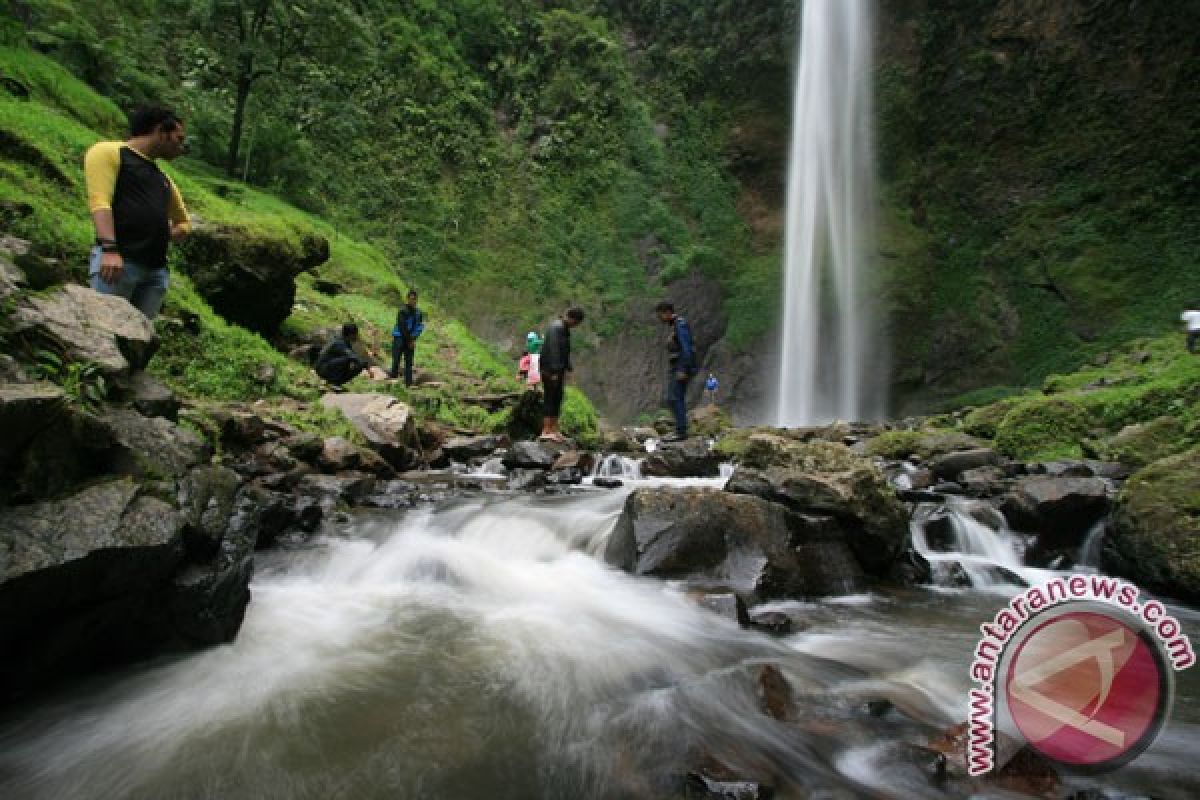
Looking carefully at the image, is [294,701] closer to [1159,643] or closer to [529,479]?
[1159,643]

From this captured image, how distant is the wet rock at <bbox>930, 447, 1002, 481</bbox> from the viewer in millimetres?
8523

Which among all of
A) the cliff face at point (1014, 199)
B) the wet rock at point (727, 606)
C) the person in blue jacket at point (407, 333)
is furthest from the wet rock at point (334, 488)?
the cliff face at point (1014, 199)

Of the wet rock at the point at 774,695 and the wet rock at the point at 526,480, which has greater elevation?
the wet rock at the point at 526,480

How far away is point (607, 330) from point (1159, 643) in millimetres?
28589

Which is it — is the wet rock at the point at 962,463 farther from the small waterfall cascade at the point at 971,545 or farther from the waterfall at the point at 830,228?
the waterfall at the point at 830,228

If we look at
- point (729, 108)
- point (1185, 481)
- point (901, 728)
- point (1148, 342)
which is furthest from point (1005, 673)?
point (729, 108)

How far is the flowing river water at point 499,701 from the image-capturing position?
7.09 feet

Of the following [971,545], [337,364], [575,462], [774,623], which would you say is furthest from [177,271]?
[971,545]

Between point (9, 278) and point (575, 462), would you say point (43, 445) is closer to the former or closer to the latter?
point (9, 278)

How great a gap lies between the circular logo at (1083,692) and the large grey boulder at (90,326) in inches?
178

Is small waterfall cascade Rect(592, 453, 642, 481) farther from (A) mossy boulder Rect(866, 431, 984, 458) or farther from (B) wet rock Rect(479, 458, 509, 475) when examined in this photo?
(A) mossy boulder Rect(866, 431, 984, 458)

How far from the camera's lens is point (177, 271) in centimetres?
872

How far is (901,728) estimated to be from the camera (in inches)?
102

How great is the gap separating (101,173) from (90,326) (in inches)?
49.4
